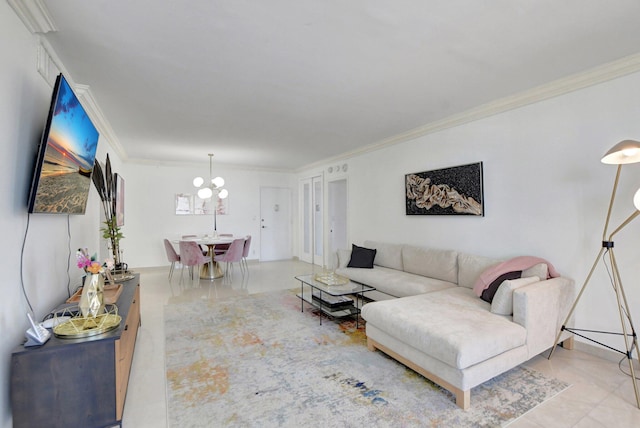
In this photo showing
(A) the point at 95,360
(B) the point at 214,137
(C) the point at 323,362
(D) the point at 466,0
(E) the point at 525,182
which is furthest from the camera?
(B) the point at 214,137

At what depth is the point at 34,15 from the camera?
1752mm

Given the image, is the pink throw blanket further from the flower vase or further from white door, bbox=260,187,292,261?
white door, bbox=260,187,292,261

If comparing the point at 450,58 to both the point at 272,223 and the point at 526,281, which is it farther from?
the point at 272,223

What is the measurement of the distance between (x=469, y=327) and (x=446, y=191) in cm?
217

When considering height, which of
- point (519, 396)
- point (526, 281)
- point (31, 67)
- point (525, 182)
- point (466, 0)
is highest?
point (466, 0)

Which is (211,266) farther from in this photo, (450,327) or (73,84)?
(450,327)

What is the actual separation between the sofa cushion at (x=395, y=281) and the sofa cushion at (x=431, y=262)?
10 cm

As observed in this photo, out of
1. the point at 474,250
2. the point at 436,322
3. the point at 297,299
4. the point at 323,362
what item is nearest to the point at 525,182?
the point at 474,250

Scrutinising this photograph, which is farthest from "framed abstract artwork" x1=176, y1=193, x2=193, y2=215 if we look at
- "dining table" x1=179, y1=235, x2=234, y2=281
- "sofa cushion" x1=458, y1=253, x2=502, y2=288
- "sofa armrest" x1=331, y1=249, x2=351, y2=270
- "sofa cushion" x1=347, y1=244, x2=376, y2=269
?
"sofa cushion" x1=458, y1=253, x2=502, y2=288

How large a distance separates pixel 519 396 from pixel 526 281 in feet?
3.16

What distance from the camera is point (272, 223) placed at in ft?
26.3

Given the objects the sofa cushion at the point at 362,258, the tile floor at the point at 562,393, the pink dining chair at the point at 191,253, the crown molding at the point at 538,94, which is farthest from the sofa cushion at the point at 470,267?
the pink dining chair at the point at 191,253

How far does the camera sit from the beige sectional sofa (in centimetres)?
201

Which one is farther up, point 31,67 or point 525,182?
point 31,67
